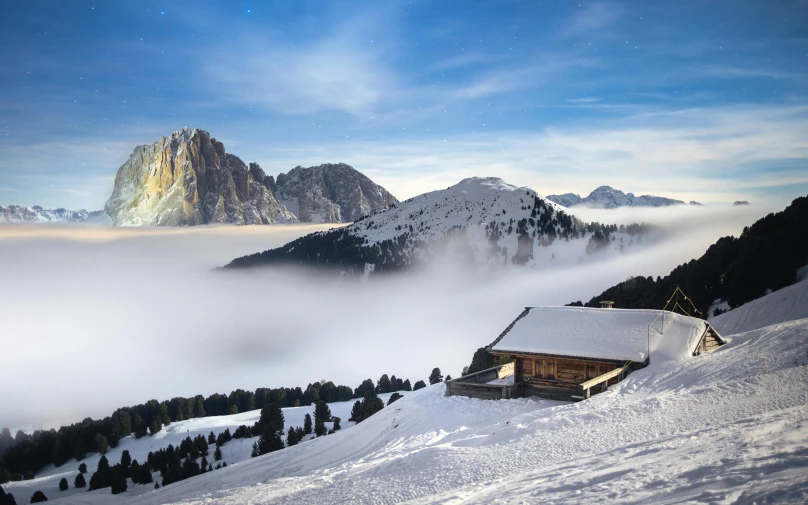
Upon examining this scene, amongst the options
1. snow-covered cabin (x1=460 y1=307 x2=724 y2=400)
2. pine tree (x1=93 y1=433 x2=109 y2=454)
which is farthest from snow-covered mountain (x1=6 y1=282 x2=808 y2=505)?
pine tree (x1=93 y1=433 x2=109 y2=454)

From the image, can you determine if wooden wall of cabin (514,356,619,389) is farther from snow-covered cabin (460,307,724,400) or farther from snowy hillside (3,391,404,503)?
snowy hillside (3,391,404,503)

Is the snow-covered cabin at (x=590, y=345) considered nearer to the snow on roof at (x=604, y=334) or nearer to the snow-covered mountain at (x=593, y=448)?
the snow on roof at (x=604, y=334)

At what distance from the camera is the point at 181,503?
18281 mm

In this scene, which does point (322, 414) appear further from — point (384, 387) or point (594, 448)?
point (594, 448)

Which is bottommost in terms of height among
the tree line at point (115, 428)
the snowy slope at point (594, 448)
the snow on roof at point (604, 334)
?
the tree line at point (115, 428)

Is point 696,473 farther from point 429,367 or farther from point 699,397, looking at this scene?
point 429,367

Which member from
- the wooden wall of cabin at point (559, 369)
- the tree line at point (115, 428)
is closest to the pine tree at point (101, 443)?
the tree line at point (115, 428)

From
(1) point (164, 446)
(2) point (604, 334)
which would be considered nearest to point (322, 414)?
(1) point (164, 446)

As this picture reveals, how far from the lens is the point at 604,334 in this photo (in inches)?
1022

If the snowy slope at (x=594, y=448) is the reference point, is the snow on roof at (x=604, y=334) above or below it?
above

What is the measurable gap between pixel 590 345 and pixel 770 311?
15.2 meters

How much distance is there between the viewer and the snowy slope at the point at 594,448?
379 inches

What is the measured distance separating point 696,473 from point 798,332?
16944 millimetres

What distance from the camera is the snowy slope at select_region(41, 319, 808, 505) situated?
9617 millimetres
